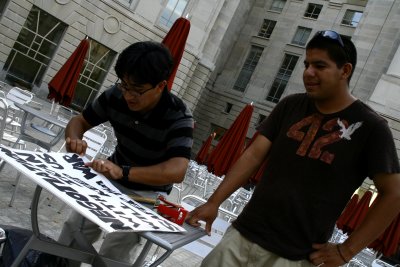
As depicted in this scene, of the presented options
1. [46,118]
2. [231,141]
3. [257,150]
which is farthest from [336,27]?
[257,150]

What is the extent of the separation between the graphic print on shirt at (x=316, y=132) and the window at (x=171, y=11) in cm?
1949

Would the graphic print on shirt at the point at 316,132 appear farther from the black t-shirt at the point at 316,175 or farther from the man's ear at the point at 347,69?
the man's ear at the point at 347,69

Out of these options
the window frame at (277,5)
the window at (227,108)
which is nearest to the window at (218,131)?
the window at (227,108)

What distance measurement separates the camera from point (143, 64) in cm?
205

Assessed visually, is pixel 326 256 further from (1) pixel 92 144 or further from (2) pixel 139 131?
(1) pixel 92 144

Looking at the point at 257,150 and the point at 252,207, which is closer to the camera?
the point at 252,207

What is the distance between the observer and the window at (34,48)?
705 inches

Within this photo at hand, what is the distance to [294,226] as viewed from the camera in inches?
81.0

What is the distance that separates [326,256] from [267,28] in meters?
34.1

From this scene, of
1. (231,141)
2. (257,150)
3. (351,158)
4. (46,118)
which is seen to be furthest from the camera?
(231,141)

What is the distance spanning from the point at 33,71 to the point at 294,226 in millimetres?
18575

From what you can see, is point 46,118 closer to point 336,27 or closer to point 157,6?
point 157,6

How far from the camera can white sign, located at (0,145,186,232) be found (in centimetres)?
154

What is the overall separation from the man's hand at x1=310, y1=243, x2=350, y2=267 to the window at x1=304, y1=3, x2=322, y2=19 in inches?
1283
